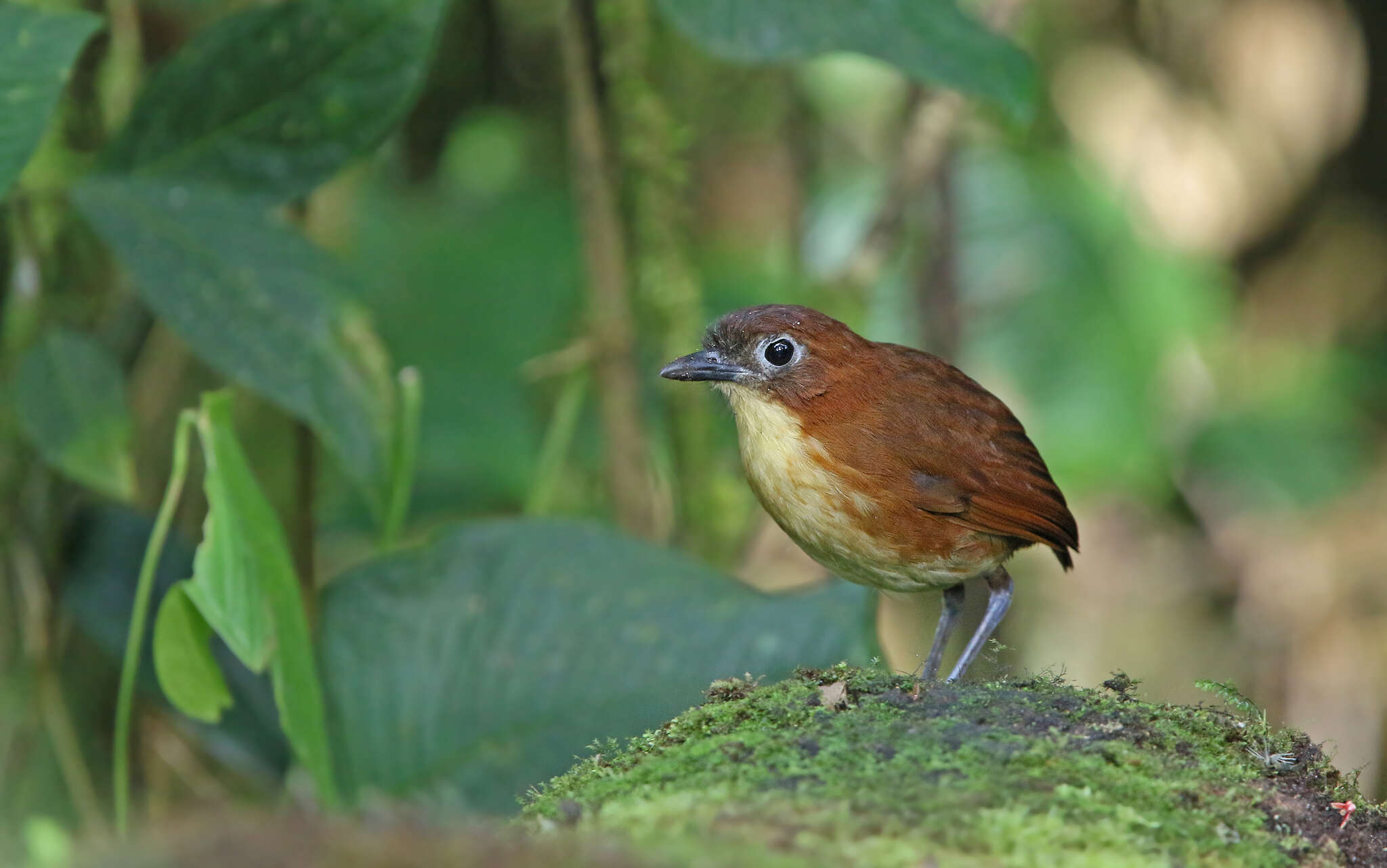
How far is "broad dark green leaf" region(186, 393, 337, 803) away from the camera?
84.2 inches

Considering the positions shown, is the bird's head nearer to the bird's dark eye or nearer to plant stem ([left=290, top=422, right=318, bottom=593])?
the bird's dark eye

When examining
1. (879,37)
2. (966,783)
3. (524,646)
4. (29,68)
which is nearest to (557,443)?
(524,646)

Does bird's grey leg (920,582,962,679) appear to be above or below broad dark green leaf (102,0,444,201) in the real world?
below

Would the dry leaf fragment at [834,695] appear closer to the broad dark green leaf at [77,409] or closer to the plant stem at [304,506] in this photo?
the broad dark green leaf at [77,409]

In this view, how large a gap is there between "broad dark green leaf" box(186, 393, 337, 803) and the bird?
2.63ft

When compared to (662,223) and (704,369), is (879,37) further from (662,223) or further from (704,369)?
(662,223)

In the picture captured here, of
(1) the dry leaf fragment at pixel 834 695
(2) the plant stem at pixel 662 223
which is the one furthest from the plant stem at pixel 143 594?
(2) the plant stem at pixel 662 223

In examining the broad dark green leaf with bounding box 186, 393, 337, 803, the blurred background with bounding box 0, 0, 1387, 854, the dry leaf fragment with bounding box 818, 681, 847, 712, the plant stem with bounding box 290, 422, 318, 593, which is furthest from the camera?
the blurred background with bounding box 0, 0, 1387, 854

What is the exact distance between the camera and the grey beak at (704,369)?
8.64 ft

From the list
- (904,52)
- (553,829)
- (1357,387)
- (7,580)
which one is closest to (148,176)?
(7,580)

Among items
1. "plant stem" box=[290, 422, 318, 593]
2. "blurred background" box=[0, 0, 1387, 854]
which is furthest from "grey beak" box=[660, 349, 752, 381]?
"plant stem" box=[290, 422, 318, 593]

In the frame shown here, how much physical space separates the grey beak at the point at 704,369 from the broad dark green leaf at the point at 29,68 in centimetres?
117

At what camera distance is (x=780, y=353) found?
104 inches

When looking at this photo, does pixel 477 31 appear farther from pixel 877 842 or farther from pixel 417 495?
pixel 877 842
